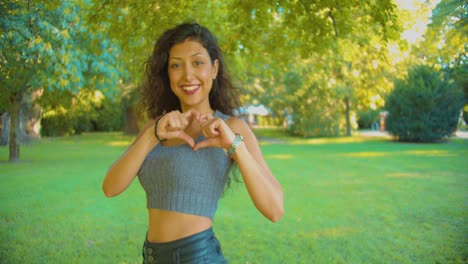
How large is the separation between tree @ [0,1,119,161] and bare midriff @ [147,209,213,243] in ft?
6.76

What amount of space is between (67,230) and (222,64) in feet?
12.1

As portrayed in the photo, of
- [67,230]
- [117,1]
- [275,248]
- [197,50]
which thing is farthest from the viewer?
[67,230]

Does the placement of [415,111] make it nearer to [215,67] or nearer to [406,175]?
[406,175]

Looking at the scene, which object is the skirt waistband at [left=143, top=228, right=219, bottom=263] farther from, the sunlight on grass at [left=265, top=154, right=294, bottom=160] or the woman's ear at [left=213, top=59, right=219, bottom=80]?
the sunlight on grass at [left=265, top=154, right=294, bottom=160]

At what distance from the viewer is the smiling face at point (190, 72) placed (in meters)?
2.02

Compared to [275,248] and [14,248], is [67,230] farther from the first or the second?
[275,248]

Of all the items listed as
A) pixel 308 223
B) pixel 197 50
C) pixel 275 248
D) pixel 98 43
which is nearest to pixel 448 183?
pixel 308 223

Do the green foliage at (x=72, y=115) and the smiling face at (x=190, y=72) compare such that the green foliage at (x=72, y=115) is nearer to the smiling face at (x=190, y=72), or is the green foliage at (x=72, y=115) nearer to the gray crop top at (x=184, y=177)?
the smiling face at (x=190, y=72)

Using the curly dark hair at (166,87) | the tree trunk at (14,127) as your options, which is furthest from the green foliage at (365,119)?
the curly dark hair at (166,87)

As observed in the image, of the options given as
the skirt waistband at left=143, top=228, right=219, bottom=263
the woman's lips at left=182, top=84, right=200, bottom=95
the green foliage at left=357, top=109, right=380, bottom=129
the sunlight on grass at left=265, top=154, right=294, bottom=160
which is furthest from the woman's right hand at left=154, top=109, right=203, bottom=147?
the green foliage at left=357, top=109, right=380, bottom=129

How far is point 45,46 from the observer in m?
3.53

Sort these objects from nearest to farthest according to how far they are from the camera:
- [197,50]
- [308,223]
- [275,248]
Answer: [197,50], [275,248], [308,223]

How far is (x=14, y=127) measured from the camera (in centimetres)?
376

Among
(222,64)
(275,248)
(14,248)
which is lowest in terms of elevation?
(275,248)
